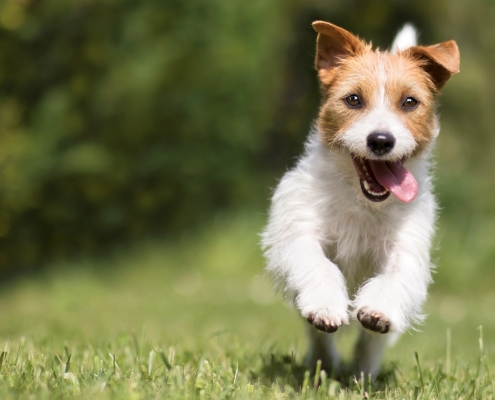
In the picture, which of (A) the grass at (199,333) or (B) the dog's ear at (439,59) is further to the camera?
(B) the dog's ear at (439,59)

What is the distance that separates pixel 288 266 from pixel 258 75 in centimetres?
881

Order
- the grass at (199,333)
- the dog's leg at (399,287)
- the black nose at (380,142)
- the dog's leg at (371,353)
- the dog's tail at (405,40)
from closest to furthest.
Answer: the grass at (199,333) → the dog's leg at (399,287) → the black nose at (380,142) → the dog's leg at (371,353) → the dog's tail at (405,40)

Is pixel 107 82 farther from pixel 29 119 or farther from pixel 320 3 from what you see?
pixel 320 3

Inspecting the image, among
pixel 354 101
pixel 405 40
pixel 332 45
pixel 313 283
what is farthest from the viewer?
pixel 405 40

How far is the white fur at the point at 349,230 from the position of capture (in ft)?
11.3

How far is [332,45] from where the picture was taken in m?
4.03

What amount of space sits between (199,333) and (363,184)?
2563 mm

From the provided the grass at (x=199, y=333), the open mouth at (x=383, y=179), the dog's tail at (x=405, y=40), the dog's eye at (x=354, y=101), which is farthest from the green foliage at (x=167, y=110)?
the open mouth at (x=383, y=179)

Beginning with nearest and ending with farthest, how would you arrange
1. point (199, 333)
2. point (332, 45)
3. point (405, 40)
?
point (332, 45), point (405, 40), point (199, 333)

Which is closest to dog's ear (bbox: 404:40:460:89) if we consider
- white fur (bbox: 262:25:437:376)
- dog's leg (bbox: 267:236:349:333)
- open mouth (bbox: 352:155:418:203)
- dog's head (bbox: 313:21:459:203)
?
dog's head (bbox: 313:21:459:203)

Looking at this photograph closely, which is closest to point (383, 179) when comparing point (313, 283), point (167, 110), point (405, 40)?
point (313, 283)

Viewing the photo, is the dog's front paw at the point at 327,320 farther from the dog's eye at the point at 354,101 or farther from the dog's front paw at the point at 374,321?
the dog's eye at the point at 354,101

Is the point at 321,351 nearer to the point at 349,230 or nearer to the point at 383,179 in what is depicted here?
the point at 349,230

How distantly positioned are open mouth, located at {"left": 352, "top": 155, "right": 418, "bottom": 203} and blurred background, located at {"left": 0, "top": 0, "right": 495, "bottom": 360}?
4.86 meters
